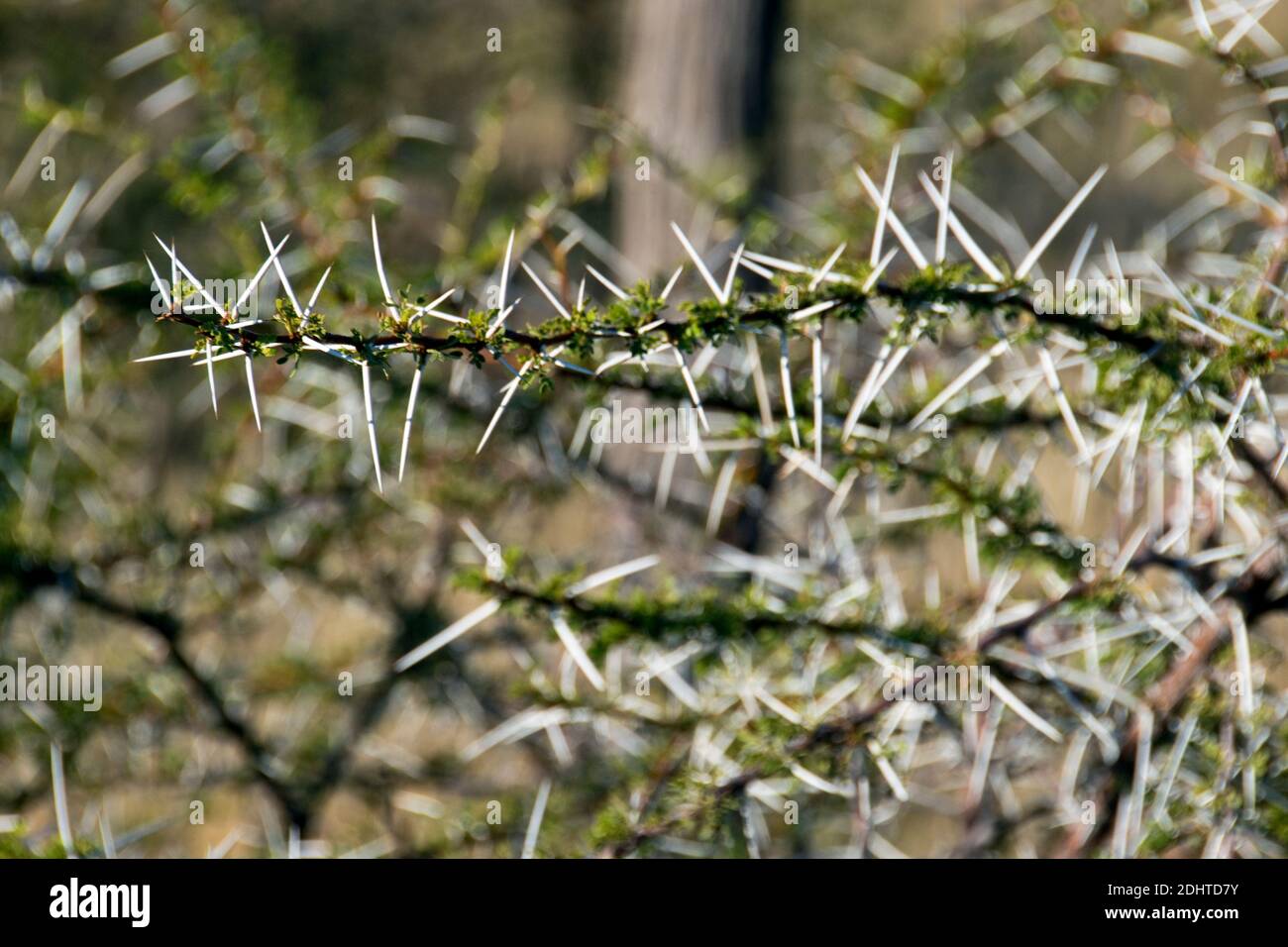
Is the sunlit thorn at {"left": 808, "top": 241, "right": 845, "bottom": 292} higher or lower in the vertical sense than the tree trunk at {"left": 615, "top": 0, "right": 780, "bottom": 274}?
lower

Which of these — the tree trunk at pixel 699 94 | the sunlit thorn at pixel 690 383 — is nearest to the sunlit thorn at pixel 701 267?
the sunlit thorn at pixel 690 383

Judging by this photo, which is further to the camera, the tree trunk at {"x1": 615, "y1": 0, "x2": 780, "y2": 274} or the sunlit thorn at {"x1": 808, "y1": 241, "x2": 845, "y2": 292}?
the tree trunk at {"x1": 615, "y1": 0, "x2": 780, "y2": 274}

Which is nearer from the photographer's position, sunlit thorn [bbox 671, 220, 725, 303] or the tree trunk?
sunlit thorn [bbox 671, 220, 725, 303]

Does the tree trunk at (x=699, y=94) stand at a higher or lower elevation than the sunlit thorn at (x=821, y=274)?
higher

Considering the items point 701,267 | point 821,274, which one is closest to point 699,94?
point 701,267

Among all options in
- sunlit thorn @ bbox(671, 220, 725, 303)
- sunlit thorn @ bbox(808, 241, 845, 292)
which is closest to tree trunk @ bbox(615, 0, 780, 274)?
sunlit thorn @ bbox(671, 220, 725, 303)

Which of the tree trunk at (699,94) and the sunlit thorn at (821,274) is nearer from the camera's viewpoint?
the sunlit thorn at (821,274)

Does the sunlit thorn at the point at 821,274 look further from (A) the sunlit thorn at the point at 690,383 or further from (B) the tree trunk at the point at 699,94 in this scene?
(B) the tree trunk at the point at 699,94

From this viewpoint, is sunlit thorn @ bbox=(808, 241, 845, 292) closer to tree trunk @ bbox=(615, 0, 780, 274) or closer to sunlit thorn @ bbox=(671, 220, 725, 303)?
sunlit thorn @ bbox=(671, 220, 725, 303)

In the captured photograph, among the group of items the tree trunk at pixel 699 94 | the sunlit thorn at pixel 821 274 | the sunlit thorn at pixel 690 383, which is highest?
the tree trunk at pixel 699 94

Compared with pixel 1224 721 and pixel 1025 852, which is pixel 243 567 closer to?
pixel 1025 852

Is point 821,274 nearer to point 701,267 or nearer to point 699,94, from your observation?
point 701,267

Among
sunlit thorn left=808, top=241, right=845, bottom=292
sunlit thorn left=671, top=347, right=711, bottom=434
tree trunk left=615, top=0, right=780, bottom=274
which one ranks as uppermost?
tree trunk left=615, top=0, right=780, bottom=274

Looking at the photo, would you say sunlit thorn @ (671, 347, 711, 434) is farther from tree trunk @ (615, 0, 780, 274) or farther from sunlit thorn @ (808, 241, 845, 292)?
tree trunk @ (615, 0, 780, 274)
